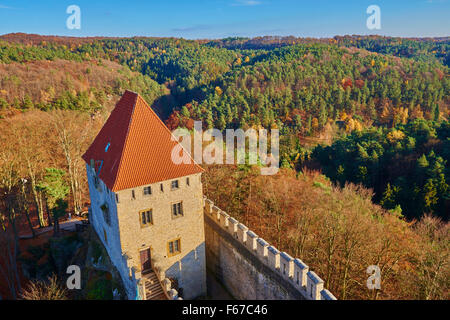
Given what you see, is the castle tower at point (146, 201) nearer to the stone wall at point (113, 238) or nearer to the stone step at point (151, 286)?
the stone wall at point (113, 238)

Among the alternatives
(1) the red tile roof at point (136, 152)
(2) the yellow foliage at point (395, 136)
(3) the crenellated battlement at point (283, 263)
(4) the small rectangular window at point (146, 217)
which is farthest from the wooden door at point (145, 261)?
(2) the yellow foliage at point (395, 136)

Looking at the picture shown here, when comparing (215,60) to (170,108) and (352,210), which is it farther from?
(352,210)

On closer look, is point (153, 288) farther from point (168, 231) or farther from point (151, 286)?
point (168, 231)

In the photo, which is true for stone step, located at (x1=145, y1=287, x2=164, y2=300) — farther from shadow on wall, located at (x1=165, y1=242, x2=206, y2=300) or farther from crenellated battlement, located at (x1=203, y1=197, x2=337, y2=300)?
crenellated battlement, located at (x1=203, y1=197, x2=337, y2=300)

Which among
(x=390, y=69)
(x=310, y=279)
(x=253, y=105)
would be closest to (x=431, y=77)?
(x=390, y=69)

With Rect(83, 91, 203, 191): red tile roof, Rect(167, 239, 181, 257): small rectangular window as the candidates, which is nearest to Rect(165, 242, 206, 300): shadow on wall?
Rect(167, 239, 181, 257): small rectangular window

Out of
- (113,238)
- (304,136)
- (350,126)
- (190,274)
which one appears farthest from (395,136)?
(113,238)
